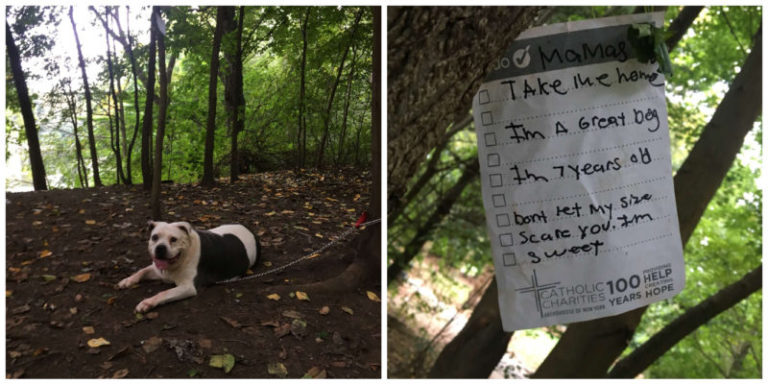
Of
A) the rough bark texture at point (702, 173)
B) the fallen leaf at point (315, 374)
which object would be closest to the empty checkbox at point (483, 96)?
the fallen leaf at point (315, 374)

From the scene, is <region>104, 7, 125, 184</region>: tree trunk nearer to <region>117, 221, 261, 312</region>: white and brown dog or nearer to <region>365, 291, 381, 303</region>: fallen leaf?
<region>117, 221, 261, 312</region>: white and brown dog

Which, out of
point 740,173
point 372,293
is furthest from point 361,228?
point 740,173

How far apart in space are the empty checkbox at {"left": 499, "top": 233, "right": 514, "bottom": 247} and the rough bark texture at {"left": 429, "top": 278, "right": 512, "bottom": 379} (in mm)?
1419

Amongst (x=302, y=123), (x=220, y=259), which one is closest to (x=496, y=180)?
(x=302, y=123)

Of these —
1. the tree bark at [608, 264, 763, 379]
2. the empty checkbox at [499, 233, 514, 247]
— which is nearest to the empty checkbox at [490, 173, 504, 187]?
the empty checkbox at [499, 233, 514, 247]

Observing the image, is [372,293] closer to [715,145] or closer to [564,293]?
[564,293]

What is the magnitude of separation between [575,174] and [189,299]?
128 cm

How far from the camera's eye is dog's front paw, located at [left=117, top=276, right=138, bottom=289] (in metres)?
1.60

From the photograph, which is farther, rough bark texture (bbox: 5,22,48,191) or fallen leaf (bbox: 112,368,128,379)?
rough bark texture (bbox: 5,22,48,191)

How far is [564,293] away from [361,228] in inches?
28.2

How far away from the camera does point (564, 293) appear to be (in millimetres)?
1682

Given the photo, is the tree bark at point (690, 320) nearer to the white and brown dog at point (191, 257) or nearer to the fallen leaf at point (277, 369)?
the fallen leaf at point (277, 369)

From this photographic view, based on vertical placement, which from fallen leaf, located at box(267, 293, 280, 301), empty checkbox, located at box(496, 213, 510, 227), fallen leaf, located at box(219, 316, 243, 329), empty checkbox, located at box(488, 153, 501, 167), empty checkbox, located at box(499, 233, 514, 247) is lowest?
fallen leaf, located at box(219, 316, 243, 329)
